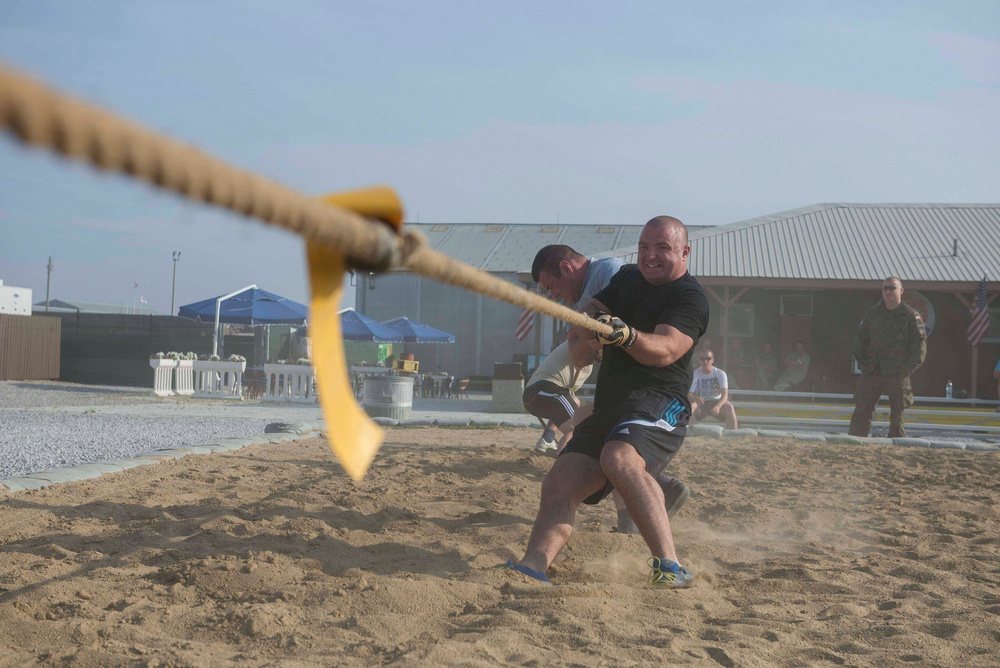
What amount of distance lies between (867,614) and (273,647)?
2090mm

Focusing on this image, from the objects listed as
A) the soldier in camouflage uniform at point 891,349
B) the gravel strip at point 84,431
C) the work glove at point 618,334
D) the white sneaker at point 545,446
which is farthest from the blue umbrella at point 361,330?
the work glove at point 618,334

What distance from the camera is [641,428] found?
3479 millimetres

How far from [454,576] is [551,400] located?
11.2 feet

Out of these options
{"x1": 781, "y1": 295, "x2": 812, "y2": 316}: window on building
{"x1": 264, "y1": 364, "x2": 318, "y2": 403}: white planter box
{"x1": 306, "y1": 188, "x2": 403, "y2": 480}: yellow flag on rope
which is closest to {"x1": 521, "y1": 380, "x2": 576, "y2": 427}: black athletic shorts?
{"x1": 306, "y1": 188, "x2": 403, "y2": 480}: yellow flag on rope

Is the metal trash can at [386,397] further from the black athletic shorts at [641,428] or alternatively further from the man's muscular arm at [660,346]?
the man's muscular arm at [660,346]

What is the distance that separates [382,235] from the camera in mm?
1438

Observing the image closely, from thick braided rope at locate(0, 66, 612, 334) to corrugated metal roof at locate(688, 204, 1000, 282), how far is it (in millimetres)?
16646

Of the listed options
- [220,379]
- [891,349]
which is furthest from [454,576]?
[220,379]

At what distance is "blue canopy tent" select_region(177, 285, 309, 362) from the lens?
19.0 meters

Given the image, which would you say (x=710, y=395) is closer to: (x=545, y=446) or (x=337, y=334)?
(x=545, y=446)

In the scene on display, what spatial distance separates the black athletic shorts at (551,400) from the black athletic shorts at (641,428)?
297 cm

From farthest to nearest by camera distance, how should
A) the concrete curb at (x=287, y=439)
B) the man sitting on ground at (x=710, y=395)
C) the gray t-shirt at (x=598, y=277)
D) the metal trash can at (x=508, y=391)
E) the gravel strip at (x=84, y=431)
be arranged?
the metal trash can at (x=508, y=391), the man sitting on ground at (x=710, y=395), the gravel strip at (x=84, y=431), the concrete curb at (x=287, y=439), the gray t-shirt at (x=598, y=277)

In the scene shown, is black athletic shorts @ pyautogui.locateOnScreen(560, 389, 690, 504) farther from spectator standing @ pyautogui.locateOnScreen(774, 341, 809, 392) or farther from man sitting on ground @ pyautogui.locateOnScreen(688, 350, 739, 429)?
spectator standing @ pyautogui.locateOnScreen(774, 341, 809, 392)

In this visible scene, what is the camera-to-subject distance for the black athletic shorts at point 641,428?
11.4 ft
